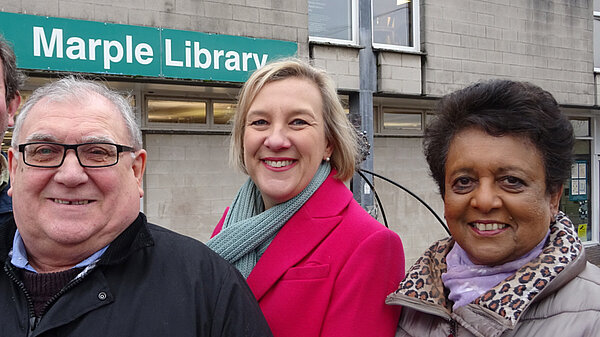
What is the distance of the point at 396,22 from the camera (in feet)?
27.3

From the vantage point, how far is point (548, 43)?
940cm

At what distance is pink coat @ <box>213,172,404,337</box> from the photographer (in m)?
1.85

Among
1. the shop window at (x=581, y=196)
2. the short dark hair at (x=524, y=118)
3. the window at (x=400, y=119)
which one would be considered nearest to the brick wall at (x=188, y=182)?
the window at (x=400, y=119)

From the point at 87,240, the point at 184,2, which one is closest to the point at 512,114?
the point at 87,240

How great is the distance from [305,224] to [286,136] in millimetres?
356

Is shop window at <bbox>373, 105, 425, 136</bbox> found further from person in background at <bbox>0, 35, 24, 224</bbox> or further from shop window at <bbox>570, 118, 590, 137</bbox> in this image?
person in background at <bbox>0, 35, 24, 224</bbox>

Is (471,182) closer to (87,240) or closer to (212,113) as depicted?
(87,240)

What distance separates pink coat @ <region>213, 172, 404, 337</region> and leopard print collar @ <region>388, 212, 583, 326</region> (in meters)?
0.12

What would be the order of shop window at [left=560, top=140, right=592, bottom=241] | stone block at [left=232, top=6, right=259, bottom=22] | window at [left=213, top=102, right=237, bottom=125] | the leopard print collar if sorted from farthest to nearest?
shop window at [left=560, top=140, right=592, bottom=241] < window at [left=213, top=102, right=237, bottom=125] < stone block at [left=232, top=6, right=259, bottom=22] < the leopard print collar

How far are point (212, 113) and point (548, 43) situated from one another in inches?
240

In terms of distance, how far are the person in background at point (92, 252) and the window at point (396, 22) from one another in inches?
278

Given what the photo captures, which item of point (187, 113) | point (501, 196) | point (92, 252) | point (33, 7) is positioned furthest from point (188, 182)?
point (501, 196)

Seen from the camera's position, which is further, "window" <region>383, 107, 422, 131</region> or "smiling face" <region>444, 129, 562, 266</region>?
"window" <region>383, 107, 422, 131</region>

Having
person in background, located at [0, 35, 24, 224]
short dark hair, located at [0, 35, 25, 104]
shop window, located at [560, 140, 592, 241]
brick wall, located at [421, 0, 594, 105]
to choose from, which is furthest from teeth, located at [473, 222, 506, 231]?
shop window, located at [560, 140, 592, 241]
